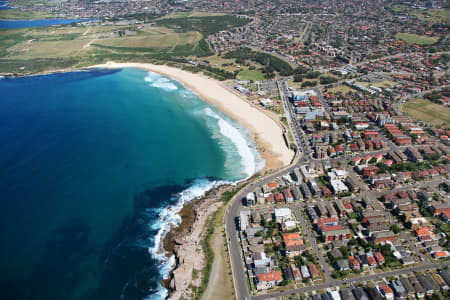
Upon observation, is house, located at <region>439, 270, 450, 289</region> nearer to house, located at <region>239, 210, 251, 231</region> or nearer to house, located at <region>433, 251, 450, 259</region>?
house, located at <region>433, 251, 450, 259</region>

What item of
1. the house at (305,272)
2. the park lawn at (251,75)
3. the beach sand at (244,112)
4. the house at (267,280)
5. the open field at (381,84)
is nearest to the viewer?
the house at (267,280)

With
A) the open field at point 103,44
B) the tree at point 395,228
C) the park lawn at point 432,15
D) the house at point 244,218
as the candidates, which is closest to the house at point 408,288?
A: the tree at point 395,228

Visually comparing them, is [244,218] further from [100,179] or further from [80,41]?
[80,41]

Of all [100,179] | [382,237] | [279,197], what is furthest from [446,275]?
[100,179]

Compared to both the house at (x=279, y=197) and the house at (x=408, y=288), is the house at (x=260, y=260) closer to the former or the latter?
the house at (x=279, y=197)

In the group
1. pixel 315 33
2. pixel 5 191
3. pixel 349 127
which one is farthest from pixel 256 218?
pixel 315 33

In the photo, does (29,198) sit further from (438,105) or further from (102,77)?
(438,105)

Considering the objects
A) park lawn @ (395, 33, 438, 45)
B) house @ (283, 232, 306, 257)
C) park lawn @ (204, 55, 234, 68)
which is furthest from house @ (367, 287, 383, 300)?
park lawn @ (395, 33, 438, 45)

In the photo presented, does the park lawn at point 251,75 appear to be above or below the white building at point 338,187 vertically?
above
